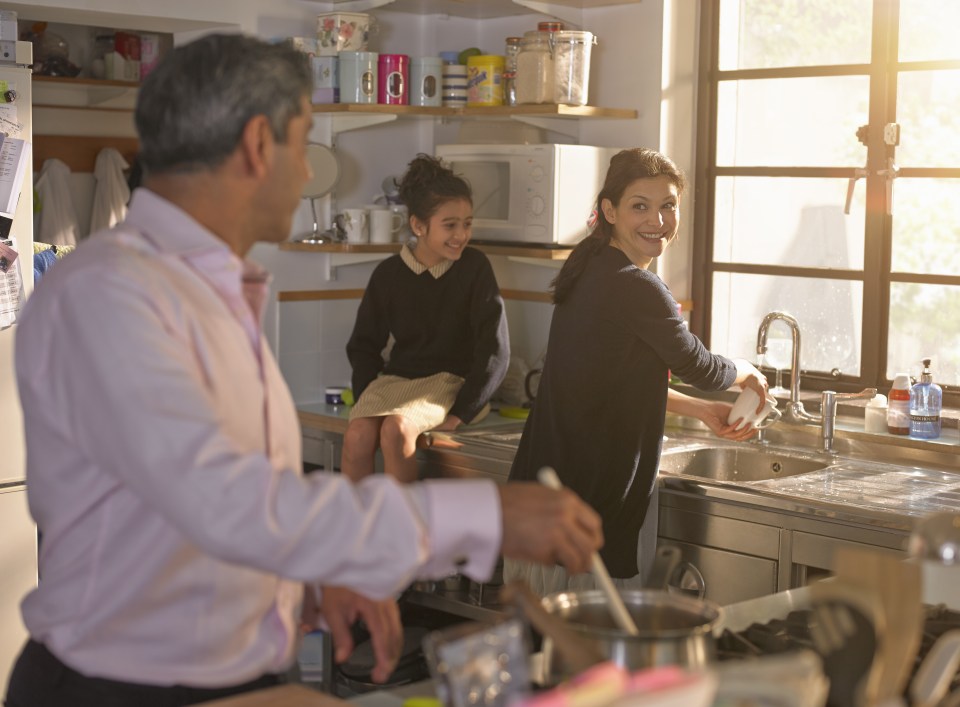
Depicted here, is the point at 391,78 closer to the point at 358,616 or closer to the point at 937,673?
the point at 358,616

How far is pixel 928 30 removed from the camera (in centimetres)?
357

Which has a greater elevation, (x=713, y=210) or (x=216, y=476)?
(x=713, y=210)

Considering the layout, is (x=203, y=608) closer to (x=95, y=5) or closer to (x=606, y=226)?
(x=606, y=226)

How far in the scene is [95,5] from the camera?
371 centimetres

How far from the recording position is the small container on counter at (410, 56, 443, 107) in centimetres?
410

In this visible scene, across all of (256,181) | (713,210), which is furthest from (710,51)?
(256,181)

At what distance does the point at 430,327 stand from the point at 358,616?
2.28 meters

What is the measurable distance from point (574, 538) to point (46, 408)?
560mm

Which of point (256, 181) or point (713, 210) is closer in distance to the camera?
point (256, 181)

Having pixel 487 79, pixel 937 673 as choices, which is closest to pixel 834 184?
pixel 487 79

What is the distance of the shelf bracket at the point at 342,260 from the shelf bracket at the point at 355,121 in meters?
0.39

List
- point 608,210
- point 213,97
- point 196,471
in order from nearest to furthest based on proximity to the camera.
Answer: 1. point 196,471
2. point 213,97
3. point 608,210

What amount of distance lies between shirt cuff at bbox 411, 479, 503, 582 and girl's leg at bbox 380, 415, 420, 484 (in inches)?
92.4

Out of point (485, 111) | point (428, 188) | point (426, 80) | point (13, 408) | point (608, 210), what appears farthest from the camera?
point (426, 80)
